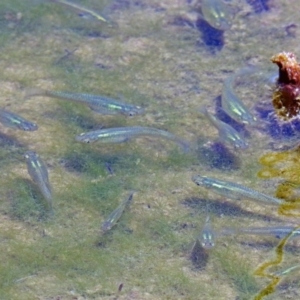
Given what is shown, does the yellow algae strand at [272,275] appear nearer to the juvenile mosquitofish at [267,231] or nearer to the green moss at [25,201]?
the juvenile mosquitofish at [267,231]

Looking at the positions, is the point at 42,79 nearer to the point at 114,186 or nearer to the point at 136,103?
the point at 136,103

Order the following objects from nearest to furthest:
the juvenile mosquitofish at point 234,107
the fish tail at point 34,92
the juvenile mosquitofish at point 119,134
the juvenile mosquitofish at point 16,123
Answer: the juvenile mosquitofish at point 119,134 < the juvenile mosquitofish at point 16,123 < the juvenile mosquitofish at point 234,107 < the fish tail at point 34,92

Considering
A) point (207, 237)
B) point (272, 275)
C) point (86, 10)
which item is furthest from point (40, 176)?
point (86, 10)

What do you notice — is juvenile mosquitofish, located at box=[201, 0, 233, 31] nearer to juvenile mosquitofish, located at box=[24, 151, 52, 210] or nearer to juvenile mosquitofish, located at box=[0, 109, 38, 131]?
juvenile mosquitofish, located at box=[0, 109, 38, 131]

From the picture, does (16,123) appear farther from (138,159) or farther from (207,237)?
(207,237)

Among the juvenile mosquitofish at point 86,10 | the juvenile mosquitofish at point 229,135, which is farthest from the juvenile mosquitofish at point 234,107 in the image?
the juvenile mosquitofish at point 86,10

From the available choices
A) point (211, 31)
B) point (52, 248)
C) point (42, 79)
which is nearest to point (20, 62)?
point (42, 79)
